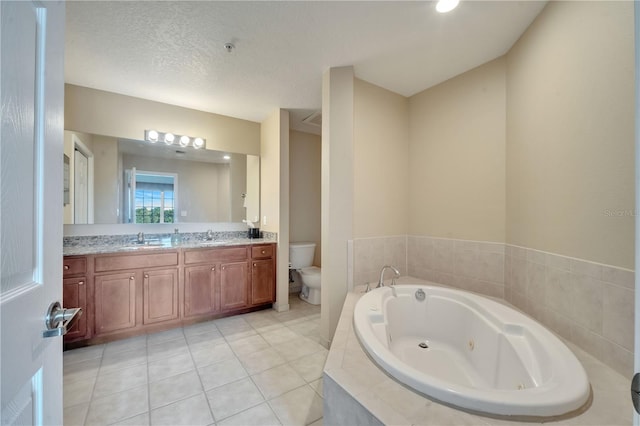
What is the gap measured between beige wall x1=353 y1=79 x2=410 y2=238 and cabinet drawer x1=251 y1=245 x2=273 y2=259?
125cm

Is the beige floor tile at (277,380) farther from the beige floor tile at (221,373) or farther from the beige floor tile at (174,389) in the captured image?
the beige floor tile at (174,389)

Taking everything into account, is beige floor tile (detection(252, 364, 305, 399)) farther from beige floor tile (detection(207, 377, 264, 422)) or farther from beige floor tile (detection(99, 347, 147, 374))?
beige floor tile (detection(99, 347, 147, 374))

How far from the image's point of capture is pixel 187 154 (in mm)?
3143

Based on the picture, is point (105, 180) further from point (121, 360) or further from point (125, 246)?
point (121, 360)

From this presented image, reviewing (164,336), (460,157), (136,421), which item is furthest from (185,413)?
(460,157)

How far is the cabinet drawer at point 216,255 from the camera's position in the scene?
8.73 ft

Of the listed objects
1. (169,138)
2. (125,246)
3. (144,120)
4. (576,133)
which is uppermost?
(144,120)

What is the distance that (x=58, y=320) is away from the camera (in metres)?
→ 0.64

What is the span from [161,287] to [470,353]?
8.97 feet

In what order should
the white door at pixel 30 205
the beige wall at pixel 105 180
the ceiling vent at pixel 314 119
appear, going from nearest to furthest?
the white door at pixel 30 205 < the beige wall at pixel 105 180 < the ceiling vent at pixel 314 119

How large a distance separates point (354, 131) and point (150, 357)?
8.58 feet

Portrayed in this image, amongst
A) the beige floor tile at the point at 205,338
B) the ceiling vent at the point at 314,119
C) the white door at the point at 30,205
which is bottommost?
the beige floor tile at the point at 205,338

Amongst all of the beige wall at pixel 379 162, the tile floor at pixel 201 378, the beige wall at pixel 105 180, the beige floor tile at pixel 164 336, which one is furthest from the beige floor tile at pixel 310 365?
the beige wall at pixel 105 180

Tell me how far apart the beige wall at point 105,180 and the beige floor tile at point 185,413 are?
2.05m
